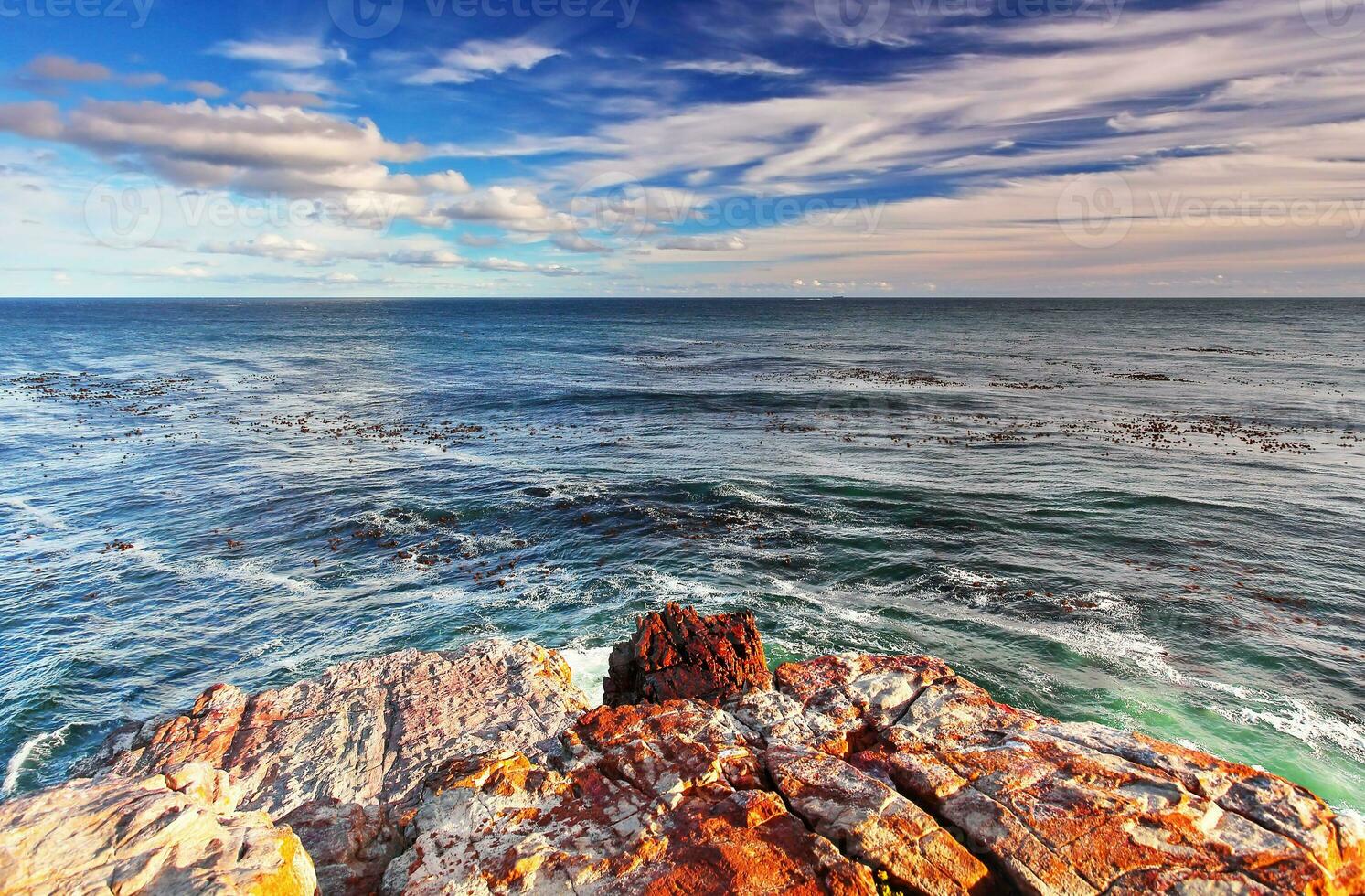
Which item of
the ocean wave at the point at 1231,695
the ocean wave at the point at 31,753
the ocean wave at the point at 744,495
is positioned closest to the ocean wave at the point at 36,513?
the ocean wave at the point at 31,753

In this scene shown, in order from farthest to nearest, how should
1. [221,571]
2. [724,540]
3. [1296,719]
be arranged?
[724,540] → [221,571] → [1296,719]

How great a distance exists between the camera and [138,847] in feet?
22.9

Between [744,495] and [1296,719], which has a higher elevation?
[744,495]

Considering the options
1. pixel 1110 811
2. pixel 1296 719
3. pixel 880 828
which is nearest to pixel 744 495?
pixel 1296 719

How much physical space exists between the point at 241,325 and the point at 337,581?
648ft

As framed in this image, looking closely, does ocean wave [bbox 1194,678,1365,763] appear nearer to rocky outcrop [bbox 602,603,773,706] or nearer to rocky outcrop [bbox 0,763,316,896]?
rocky outcrop [bbox 602,603,773,706]

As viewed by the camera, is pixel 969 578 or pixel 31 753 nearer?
pixel 31 753

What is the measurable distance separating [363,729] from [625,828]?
7.60 meters

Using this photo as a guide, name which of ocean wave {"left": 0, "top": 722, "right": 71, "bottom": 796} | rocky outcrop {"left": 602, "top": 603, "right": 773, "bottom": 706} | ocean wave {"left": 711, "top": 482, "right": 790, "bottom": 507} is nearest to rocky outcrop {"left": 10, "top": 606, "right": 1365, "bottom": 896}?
rocky outcrop {"left": 602, "top": 603, "right": 773, "bottom": 706}

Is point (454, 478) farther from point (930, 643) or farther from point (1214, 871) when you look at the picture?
point (1214, 871)

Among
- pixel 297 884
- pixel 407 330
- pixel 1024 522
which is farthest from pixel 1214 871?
pixel 407 330

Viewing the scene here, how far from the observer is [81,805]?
7.42m

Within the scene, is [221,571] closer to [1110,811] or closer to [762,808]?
[762,808]

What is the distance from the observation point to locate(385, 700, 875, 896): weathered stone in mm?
7660
